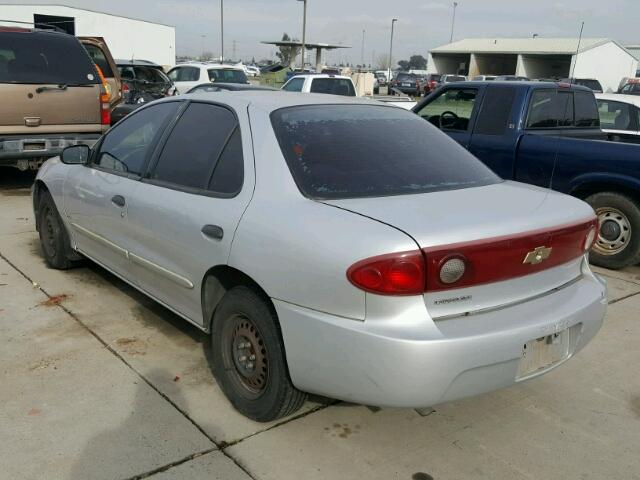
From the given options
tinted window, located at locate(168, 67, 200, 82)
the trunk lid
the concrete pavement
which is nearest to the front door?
the concrete pavement

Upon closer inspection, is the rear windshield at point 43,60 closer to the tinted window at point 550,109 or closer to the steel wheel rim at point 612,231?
the tinted window at point 550,109

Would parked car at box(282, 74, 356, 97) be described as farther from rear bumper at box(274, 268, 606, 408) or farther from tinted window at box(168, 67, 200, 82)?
rear bumper at box(274, 268, 606, 408)

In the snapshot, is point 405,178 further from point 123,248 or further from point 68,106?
point 68,106

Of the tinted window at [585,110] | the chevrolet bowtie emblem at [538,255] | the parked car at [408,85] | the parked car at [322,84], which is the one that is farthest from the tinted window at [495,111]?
the parked car at [408,85]

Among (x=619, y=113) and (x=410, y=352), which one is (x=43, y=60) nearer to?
(x=410, y=352)

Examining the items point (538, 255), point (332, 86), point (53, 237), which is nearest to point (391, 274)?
point (538, 255)

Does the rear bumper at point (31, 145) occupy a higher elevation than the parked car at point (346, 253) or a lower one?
lower

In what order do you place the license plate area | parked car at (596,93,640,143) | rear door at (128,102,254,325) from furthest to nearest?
parked car at (596,93,640,143), rear door at (128,102,254,325), the license plate area

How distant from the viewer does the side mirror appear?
14.8 feet

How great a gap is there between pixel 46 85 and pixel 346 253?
6.53 metres

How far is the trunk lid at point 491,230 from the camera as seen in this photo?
252 cm

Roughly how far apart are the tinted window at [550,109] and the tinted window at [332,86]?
9024 mm

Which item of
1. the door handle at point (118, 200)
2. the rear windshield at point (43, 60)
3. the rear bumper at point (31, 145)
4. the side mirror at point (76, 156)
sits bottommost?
the rear bumper at point (31, 145)

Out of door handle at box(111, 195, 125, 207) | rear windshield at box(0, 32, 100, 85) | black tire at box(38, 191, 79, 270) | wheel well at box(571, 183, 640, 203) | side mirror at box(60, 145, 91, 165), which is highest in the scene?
rear windshield at box(0, 32, 100, 85)
